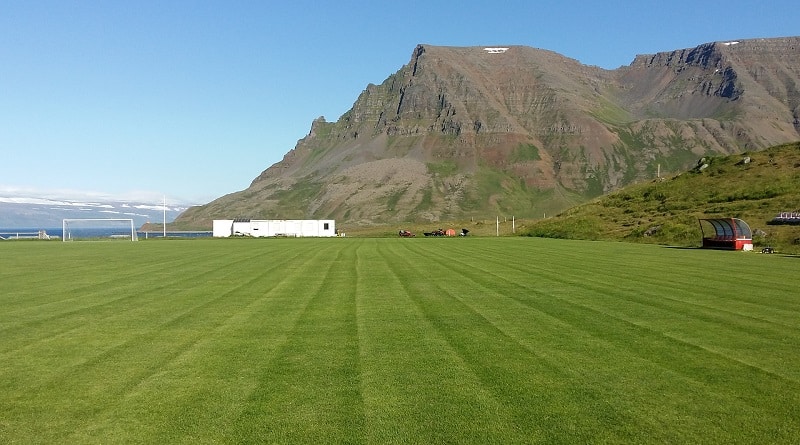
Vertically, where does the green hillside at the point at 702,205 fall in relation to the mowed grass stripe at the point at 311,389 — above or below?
above

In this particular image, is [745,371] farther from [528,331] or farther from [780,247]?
[780,247]

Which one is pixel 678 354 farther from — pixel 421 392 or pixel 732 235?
pixel 732 235

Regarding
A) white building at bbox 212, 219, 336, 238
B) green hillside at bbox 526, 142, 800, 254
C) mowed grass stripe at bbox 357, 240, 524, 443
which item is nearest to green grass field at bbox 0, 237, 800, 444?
mowed grass stripe at bbox 357, 240, 524, 443

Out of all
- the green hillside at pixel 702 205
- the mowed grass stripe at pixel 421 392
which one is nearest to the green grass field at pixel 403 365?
the mowed grass stripe at pixel 421 392

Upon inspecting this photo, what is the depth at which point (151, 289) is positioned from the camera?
21.4m

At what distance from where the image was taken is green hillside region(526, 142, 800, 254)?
57994 millimetres

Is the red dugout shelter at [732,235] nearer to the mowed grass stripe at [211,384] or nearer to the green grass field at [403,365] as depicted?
the green grass field at [403,365]

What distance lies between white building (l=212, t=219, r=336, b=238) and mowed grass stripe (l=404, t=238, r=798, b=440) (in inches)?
3880

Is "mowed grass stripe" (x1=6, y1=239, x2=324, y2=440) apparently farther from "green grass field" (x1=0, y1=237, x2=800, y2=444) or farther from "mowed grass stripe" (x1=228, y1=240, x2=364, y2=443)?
"mowed grass stripe" (x1=228, y1=240, x2=364, y2=443)

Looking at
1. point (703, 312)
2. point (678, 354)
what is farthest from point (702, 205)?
point (678, 354)

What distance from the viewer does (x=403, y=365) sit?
1014 centimetres

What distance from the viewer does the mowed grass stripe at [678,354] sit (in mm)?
7930

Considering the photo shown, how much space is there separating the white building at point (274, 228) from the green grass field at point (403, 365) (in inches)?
3783

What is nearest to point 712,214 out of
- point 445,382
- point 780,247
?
point 780,247
